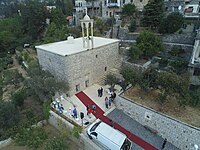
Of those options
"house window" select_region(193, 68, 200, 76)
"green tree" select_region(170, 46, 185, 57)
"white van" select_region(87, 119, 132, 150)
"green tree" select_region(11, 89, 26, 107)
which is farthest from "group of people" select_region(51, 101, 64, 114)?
"green tree" select_region(170, 46, 185, 57)

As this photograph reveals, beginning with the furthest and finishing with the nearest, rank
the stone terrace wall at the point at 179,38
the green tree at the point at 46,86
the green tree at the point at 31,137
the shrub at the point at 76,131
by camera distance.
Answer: the stone terrace wall at the point at 179,38
the green tree at the point at 46,86
the green tree at the point at 31,137
the shrub at the point at 76,131

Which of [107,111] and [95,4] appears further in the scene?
[95,4]

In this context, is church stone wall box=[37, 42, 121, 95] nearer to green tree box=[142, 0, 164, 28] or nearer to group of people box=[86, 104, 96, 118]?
group of people box=[86, 104, 96, 118]

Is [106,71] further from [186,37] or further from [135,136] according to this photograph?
[186,37]

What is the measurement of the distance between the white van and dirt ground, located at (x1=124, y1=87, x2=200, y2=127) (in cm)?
392

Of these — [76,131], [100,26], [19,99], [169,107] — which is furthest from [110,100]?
[100,26]

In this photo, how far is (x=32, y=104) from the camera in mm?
20859

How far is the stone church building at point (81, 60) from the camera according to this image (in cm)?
1731

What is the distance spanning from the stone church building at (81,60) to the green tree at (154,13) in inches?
349

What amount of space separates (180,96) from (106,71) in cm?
1002

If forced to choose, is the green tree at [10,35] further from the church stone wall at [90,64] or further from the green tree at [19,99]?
the church stone wall at [90,64]

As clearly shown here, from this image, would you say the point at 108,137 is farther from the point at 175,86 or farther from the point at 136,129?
the point at 175,86

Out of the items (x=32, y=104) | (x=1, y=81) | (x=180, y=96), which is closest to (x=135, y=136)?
(x=180, y=96)

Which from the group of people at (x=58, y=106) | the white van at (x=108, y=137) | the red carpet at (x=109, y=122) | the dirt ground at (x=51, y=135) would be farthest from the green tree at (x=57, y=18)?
the white van at (x=108, y=137)
